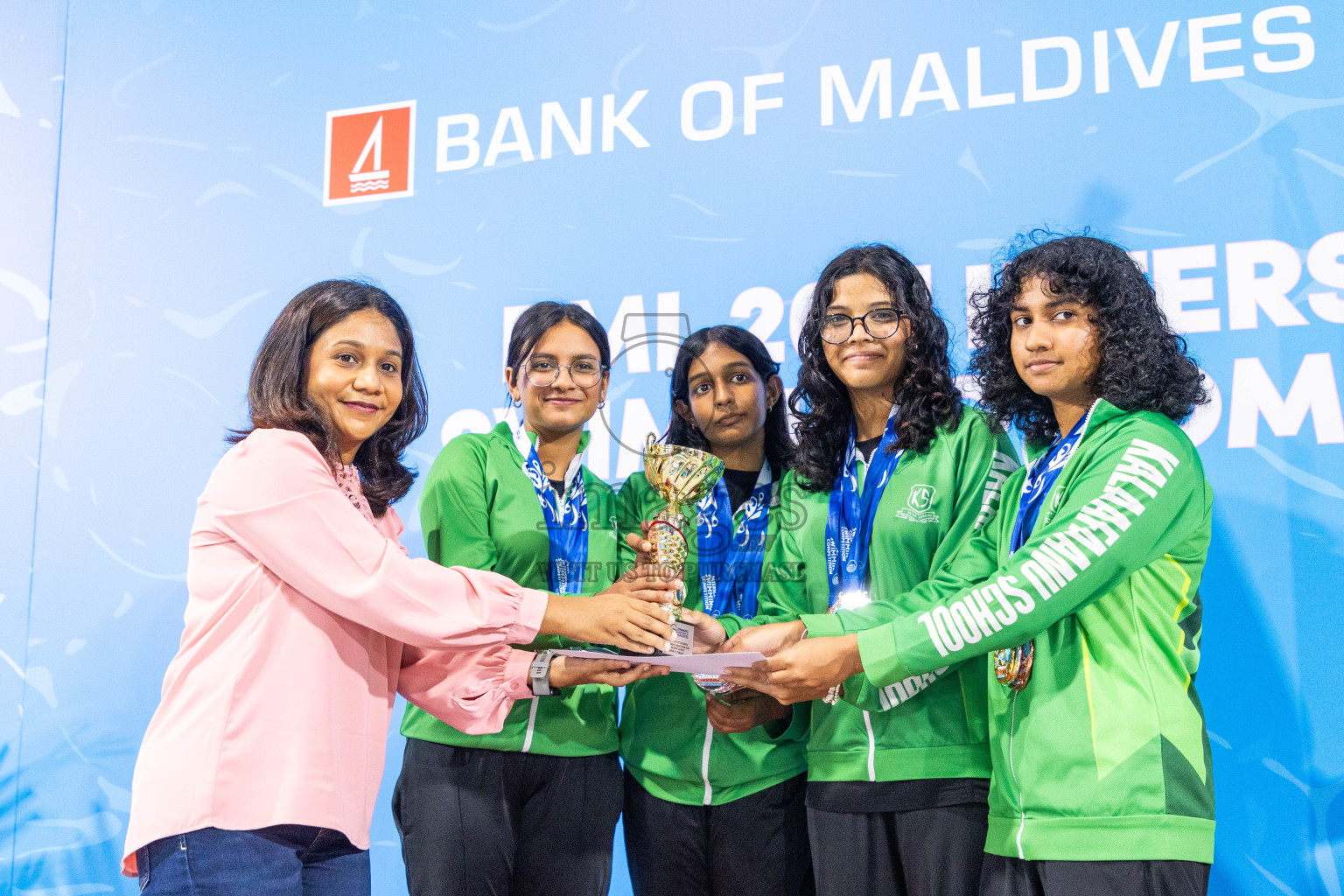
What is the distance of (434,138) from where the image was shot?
3.79 meters

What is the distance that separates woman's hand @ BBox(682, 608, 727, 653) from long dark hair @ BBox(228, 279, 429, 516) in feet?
2.34

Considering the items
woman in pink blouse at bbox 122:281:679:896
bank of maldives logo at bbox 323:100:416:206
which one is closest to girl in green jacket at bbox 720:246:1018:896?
woman in pink blouse at bbox 122:281:679:896

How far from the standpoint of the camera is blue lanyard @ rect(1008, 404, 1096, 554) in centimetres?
Answer: 209

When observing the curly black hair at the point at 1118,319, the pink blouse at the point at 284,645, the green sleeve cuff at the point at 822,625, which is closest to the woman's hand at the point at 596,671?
the green sleeve cuff at the point at 822,625

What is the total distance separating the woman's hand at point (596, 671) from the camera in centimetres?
233

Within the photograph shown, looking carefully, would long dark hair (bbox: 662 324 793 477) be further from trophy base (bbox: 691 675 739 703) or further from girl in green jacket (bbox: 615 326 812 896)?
trophy base (bbox: 691 675 739 703)

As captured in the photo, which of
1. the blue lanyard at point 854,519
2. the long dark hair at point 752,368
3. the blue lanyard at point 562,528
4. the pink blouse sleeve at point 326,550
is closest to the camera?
the pink blouse sleeve at point 326,550

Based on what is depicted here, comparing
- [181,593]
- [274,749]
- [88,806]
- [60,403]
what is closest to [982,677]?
[274,749]

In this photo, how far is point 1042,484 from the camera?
2113mm

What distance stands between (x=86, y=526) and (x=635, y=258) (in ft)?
7.36

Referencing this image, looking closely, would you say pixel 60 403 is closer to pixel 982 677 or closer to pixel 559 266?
pixel 559 266

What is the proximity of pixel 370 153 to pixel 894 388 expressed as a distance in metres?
2.25

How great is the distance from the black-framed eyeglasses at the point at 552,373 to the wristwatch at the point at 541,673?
0.67 metres

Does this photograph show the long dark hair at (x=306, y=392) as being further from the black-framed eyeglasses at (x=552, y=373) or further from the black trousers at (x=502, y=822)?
the black trousers at (x=502, y=822)
